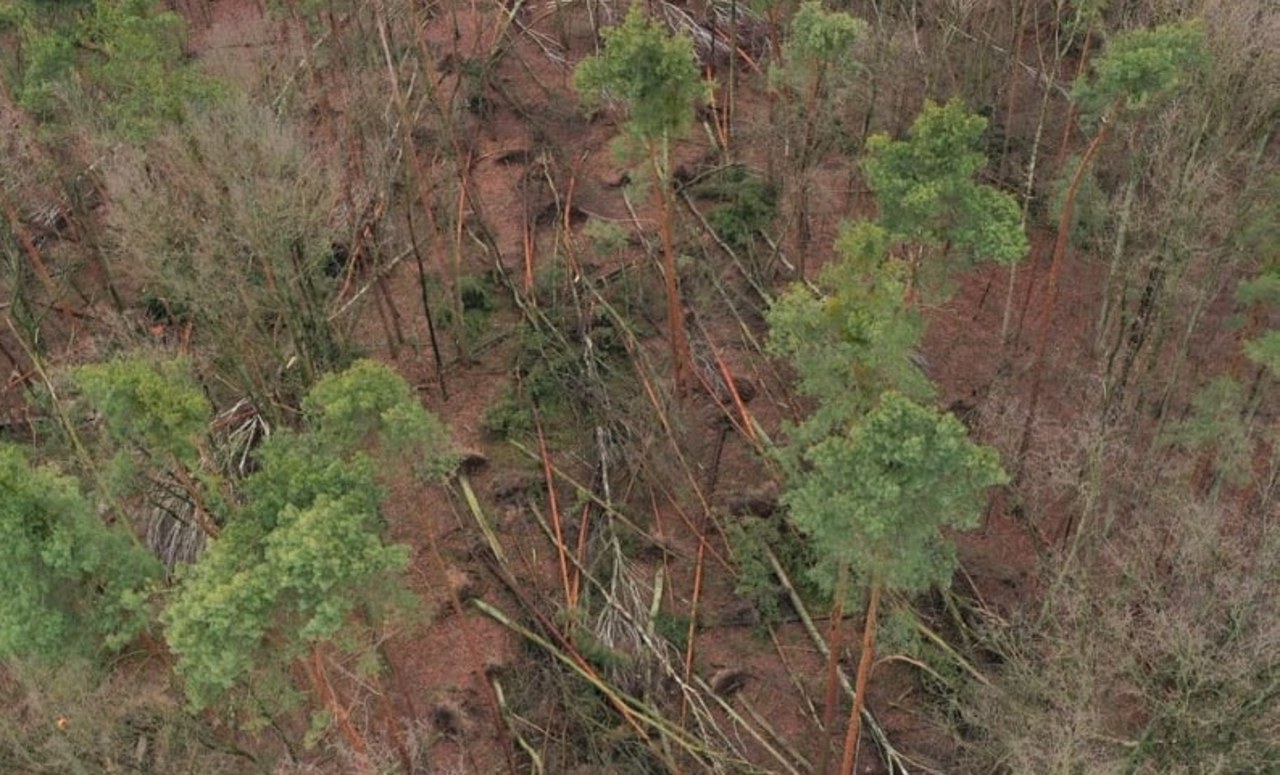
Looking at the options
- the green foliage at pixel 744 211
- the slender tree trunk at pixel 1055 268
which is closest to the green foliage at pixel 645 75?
the slender tree trunk at pixel 1055 268

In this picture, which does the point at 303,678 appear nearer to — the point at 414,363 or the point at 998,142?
the point at 414,363

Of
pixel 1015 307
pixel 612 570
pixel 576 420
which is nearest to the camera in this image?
pixel 612 570

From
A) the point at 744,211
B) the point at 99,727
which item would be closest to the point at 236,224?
A: the point at 99,727

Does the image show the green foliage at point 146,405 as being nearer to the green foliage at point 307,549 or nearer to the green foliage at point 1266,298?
the green foliage at point 307,549

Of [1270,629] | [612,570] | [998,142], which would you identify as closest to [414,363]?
[612,570]

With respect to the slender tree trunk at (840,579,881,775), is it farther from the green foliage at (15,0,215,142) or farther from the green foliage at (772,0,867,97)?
the green foliage at (15,0,215,142)
